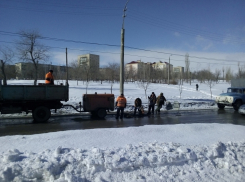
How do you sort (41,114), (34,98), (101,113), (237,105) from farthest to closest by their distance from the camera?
(237,105)
(101,113)
(41,114)
(34,98)

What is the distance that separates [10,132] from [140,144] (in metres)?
5.69

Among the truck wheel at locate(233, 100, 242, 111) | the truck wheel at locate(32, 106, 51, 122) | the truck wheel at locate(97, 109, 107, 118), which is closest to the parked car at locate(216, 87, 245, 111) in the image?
the truck wheel at locate(233, 100, 242, 111)

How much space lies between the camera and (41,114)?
991 centimetres

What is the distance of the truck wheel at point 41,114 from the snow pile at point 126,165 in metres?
5.76

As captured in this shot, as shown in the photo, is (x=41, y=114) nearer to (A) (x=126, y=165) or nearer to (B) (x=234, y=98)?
(A) (x=126, y=165)

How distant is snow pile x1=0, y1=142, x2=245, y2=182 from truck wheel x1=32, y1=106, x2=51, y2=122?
576cm

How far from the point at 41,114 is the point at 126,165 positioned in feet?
24.0

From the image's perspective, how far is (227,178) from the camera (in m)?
4.08

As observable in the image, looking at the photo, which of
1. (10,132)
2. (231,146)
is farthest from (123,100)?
(231,146)

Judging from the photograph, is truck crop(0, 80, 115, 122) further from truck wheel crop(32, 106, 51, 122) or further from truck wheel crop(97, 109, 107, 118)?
truck wheel crop(97, 109, 107, 118)

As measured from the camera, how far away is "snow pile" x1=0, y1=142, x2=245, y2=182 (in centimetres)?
372

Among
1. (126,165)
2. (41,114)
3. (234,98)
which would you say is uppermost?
(234,98)

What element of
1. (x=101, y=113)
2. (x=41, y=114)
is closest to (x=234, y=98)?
(x=101, y=113)

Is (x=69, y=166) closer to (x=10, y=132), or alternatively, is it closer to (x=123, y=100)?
(x=10, y=132)
